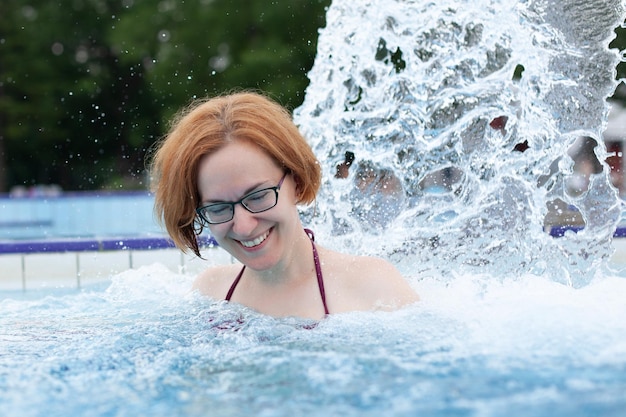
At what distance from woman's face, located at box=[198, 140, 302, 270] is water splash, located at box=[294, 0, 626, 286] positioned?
144 cm

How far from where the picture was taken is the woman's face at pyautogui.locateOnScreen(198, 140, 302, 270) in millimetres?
2166

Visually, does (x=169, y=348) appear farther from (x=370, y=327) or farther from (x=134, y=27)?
(x=134, y=27)

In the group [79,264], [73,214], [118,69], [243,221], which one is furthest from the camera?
[118,69]

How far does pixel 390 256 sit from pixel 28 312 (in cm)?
164

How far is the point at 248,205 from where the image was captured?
218 centimetres

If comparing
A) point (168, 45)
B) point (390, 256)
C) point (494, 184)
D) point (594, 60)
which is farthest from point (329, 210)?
point (168, 45)

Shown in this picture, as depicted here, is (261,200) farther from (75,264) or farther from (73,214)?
(73,214)

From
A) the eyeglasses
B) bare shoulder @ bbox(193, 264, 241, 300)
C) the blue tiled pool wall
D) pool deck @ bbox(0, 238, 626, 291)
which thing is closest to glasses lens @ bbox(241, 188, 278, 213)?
the eyeglasses

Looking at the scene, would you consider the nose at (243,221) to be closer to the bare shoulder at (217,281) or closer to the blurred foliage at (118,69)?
the bare shoulder at (217,281)

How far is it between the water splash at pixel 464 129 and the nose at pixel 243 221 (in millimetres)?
1547

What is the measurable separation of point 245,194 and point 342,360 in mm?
537

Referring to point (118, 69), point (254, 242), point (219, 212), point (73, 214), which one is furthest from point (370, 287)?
point (118, 69)

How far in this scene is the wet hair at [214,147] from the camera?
86.4 inches

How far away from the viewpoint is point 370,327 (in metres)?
2.27
